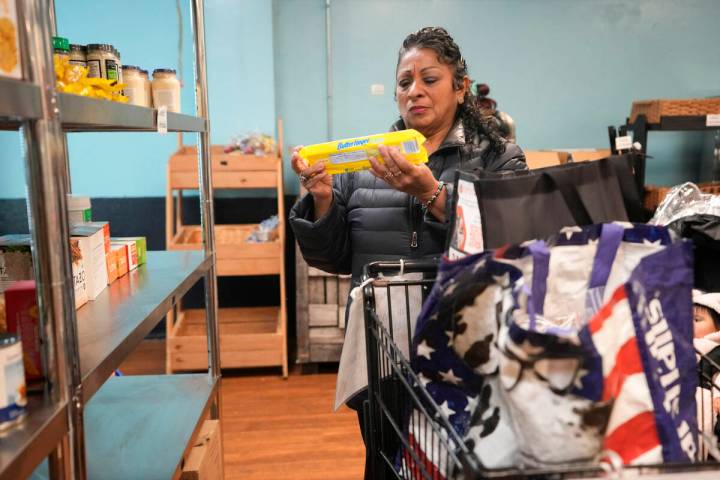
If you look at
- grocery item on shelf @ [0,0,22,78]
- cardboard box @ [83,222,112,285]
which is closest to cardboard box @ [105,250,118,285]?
cardboard box @ [83,222,112,285]

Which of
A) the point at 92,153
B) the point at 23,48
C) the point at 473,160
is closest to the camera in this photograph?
the point at 23,48

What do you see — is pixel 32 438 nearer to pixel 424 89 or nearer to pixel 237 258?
pixel 424 89

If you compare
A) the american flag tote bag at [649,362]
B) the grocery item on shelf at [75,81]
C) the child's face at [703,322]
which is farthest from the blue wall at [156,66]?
the american flag tote bag at [649,362]

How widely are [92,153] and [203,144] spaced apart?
2.58 m

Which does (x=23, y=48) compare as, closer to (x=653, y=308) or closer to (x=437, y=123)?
(x=653, y=308)

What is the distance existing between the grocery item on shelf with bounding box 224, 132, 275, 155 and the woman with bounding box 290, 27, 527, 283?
2115mm

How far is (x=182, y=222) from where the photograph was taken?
13.6 ft

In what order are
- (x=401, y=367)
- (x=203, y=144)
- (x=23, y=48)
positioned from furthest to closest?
(x=203, y=144), (x=401, y=367), (x=23, y=48)

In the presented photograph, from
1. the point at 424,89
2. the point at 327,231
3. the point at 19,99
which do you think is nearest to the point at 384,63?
the point at 424,89

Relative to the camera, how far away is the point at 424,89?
1.65m

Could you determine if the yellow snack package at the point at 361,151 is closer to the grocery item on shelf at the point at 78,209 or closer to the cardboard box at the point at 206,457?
the grocery item on shelf at the point at 78,209

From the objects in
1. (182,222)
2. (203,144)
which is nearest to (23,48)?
(203,144)

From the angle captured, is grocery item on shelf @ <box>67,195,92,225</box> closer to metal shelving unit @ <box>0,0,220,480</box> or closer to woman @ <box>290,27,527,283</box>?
metal shelving unit @ <box>0,0,220,480</box>

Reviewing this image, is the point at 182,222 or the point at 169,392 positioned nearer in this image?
the point at 169,392
